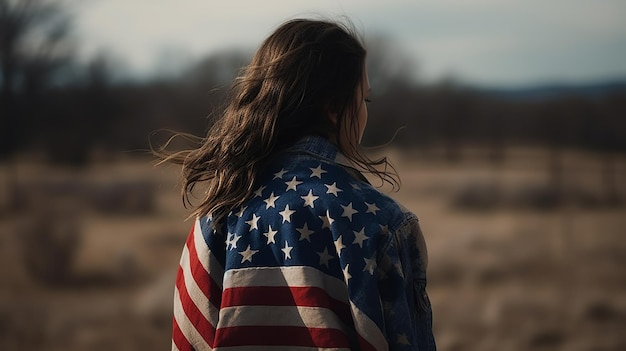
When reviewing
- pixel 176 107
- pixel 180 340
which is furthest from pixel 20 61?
pixel 180 340

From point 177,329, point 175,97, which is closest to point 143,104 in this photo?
point 175,97

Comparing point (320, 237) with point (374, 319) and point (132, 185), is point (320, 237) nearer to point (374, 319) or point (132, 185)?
point (374, 319)

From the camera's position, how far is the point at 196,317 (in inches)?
57.4

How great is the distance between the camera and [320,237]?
1.32m

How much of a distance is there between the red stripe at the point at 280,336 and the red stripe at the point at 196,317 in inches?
2.5

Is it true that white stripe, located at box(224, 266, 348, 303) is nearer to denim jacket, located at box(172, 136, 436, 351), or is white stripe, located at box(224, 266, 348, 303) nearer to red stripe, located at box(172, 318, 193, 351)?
denim jacket, located at box(172, 136, 436, 351)

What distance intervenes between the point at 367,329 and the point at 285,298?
0.15 metres

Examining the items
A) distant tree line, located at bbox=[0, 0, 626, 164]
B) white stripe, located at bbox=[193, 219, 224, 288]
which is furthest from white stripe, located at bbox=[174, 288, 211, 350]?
distant tree line, located at bbox=[0, 0, 626, 164]

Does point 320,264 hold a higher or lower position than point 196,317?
higher

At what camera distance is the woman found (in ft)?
4.28

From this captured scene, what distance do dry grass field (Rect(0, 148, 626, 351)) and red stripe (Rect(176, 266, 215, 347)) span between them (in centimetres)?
582

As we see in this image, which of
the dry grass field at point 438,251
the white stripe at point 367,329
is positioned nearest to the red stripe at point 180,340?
the white stripe at point 367,329

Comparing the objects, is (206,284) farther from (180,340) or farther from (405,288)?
(405,288)

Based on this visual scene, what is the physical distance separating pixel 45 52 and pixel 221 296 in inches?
305
